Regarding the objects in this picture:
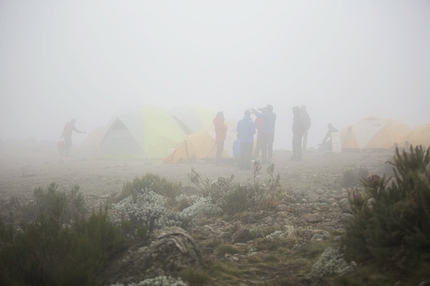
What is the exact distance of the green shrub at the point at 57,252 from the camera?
2.76m

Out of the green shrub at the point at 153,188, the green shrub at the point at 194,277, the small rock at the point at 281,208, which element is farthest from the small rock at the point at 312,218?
the green shrub at the point at 153,188

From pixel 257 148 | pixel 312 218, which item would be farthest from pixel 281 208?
pixel 257 148

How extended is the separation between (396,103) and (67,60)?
14019cm

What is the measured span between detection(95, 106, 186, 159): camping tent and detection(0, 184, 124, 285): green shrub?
1454cm

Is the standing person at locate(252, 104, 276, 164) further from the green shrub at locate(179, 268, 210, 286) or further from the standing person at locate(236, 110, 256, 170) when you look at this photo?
the green shrub at locate(179, 268, 210, 286)

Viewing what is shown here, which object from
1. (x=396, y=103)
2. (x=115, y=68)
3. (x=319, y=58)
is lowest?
(x=396, y=103)

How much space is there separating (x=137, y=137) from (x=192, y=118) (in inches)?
203

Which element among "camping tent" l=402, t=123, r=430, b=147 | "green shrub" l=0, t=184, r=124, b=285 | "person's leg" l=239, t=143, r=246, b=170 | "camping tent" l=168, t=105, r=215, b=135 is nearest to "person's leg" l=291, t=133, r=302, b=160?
"person's leg" l=239, t=143, r=246, b=170

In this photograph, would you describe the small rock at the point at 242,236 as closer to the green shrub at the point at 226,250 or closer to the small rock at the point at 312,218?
the green shrub at the point at 226,250

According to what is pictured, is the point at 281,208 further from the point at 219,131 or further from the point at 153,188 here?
the point at 219,131

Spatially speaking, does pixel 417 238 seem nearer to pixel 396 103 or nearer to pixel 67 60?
pixel 396 103

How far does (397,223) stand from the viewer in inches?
103

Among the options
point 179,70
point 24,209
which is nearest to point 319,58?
point 179,70

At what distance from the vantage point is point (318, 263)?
307cm
